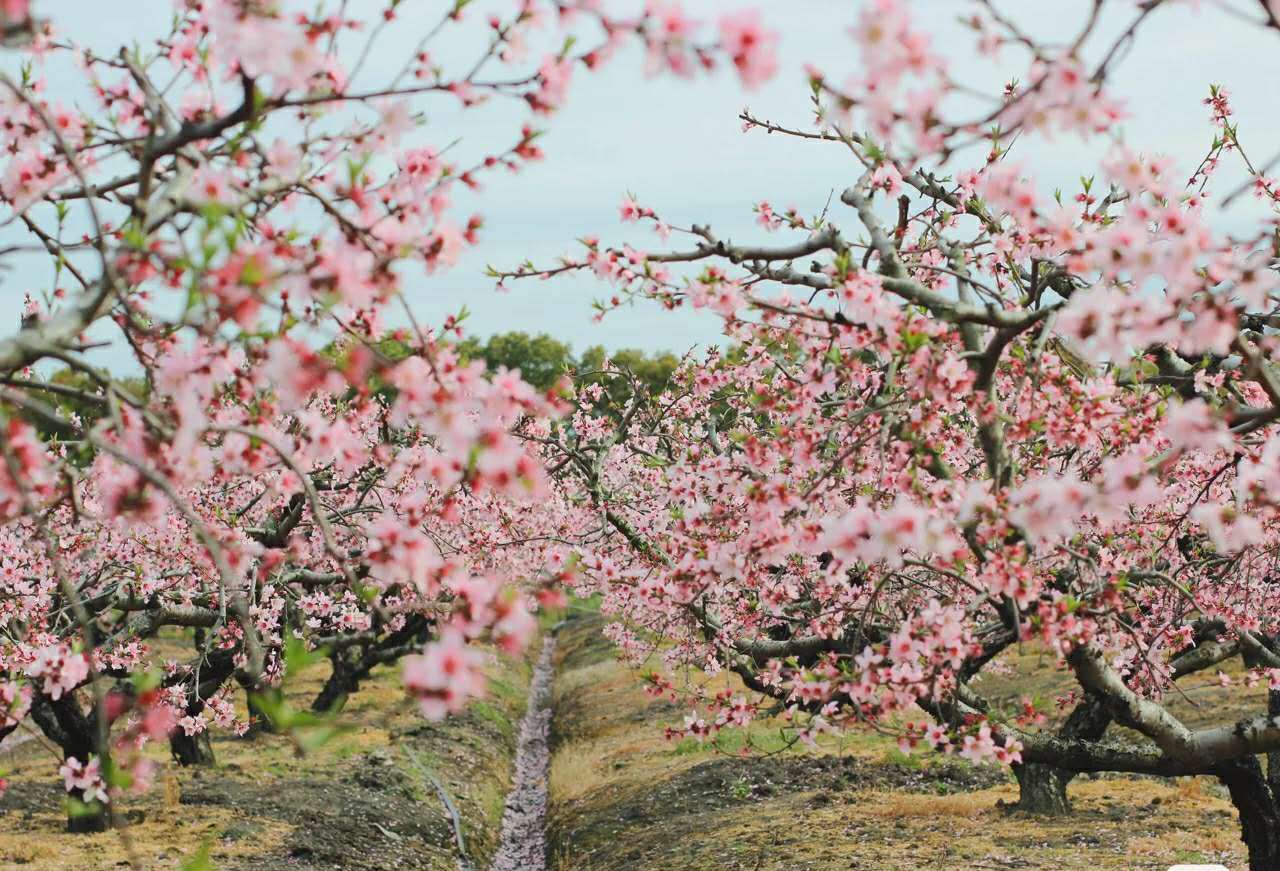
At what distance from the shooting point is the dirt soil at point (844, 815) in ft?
32.4

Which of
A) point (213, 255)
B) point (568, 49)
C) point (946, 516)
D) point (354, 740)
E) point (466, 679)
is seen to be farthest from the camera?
point (354, 740)

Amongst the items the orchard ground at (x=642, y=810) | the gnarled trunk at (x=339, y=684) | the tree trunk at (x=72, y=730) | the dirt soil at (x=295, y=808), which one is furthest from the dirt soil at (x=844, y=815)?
the tree trunk at (x=72, y=730)

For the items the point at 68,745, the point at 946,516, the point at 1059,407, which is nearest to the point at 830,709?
the point at 946,516

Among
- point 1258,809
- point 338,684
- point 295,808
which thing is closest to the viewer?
point 1258,809

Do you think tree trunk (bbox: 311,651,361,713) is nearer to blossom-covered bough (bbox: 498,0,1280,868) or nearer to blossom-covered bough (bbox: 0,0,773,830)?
blossom-covered bough (bbox: 498,0,1280,868)

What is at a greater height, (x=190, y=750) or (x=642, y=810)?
(x=190, y=750)

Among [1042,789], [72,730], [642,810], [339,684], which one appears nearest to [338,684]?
[339,684]

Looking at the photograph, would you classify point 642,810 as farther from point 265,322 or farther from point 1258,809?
point 265,322

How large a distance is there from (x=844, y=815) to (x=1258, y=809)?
5165 mm

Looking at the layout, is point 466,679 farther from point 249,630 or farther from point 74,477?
point 74,477

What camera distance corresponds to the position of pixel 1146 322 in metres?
3.51

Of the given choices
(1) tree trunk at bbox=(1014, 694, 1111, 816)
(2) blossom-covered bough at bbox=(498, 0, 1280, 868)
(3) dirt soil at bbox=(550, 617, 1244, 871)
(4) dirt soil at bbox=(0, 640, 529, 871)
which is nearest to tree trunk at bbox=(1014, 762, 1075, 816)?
(1) tree trunk at bbox=(1014, 694, 1111, 816)

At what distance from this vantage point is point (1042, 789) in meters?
11.3

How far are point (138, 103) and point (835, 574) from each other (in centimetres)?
356
